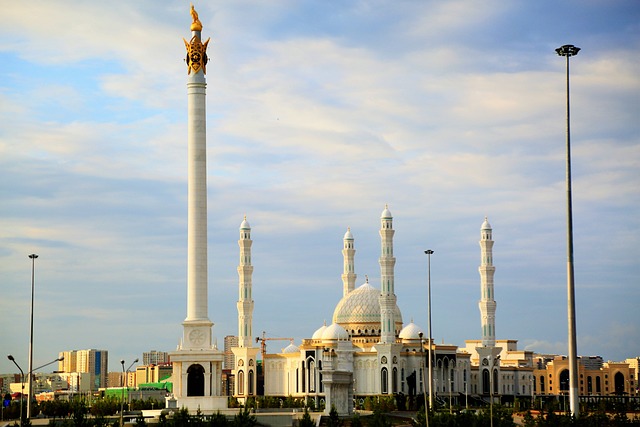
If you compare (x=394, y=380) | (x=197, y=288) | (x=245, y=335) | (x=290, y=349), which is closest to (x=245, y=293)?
(x=245, y=335)

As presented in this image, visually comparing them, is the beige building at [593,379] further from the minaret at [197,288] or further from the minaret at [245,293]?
the minaret at [197,288]

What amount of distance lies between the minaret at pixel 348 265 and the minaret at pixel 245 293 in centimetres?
1235

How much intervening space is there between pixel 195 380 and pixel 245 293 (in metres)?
38.2

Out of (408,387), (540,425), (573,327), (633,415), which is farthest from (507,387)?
(573,327)

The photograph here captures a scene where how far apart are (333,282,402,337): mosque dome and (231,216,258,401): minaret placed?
38.2ft

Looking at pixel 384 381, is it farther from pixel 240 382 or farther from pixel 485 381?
pixel 240 382

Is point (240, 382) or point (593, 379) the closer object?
point (240, 382)

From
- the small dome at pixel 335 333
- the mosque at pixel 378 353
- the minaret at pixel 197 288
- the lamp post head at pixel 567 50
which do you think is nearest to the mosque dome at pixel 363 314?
the mosque at pixel 378 353

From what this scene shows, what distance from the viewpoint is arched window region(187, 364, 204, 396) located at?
8581cm

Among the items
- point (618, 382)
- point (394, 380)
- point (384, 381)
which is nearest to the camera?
point (394, 380)

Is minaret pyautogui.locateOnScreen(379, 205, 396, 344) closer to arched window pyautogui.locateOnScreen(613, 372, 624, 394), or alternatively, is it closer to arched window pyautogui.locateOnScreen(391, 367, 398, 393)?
arched window pyautogui.locateOnScreen(391, 367, 398, 393)

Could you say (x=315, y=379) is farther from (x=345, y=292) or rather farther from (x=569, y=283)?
(x=569, y=283)

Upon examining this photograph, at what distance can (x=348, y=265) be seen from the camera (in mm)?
132250

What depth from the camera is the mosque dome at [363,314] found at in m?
128
